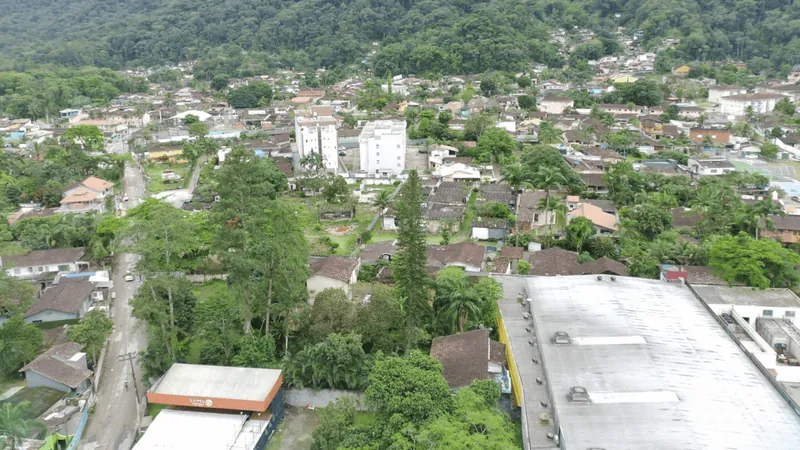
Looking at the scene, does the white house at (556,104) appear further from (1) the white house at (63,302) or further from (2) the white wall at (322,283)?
(1) the white house at (63,302)

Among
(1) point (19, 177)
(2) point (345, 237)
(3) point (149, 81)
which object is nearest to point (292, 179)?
(2) point (345, 237)

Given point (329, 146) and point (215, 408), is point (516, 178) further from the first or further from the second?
point (215, 408)

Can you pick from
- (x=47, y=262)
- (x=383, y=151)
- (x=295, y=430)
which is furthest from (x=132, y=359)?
(x=383, y=151)

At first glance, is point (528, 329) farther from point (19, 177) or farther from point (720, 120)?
point (720, 120)

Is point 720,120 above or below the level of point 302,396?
above

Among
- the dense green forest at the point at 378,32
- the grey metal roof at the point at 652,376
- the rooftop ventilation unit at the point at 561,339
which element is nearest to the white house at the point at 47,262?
the grey metal roof at the point at 652,376
